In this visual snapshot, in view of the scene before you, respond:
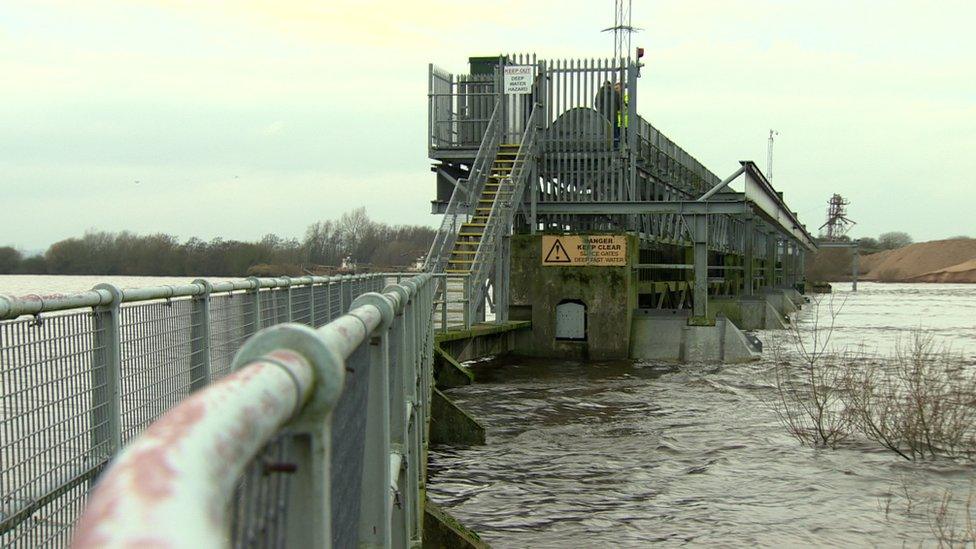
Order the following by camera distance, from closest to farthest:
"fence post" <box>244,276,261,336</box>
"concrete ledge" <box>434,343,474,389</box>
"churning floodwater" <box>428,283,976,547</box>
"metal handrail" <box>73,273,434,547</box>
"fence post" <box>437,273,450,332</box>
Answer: "metal handrail" <box>73,273,434,547</box>
"fence post" <box>244,276,261,336</box>
"churning floodwater" <box>428,283,976,547</box>
"concrete ledge" <box>434,343,474,389</box>
"fence post" <box>437,273,450,332</box>

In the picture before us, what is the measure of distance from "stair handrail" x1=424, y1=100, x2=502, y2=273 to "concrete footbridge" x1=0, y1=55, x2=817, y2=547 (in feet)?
0.25

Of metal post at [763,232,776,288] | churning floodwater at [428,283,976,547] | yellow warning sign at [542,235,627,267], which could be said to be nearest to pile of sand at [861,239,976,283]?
metal post at [763,232,776,288]

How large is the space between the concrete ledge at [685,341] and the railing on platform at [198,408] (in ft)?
52.3

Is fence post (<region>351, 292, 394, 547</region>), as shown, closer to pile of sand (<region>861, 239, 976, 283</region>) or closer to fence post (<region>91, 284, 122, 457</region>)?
fence post (<region>91, 284, 122, 457</region>)

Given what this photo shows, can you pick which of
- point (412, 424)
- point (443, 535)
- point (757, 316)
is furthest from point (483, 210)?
point (412, 424)

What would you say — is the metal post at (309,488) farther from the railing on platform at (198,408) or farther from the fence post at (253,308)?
the fence post at (253,308)

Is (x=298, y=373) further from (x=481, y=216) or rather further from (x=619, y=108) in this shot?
(x=619, y=108)

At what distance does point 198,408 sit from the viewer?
1.03 meters

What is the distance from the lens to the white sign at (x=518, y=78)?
88.8ft

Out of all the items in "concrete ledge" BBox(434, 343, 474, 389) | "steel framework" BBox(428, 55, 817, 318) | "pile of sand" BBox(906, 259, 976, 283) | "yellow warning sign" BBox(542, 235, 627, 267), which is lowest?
"pile of sand" BBox(906, 259, 976, 283)

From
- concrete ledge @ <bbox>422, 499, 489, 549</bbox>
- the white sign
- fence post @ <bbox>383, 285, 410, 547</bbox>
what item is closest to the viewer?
fence post @ <bbox>383, 285, 410, 547</bbox>

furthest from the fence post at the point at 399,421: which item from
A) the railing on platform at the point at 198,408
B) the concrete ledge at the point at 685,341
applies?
the concrete ledge at the point at 685,341

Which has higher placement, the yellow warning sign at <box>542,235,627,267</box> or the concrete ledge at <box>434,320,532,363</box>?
the yellow warning sign at <box>542,235,627,267</box>

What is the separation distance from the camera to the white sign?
27.1 metres
